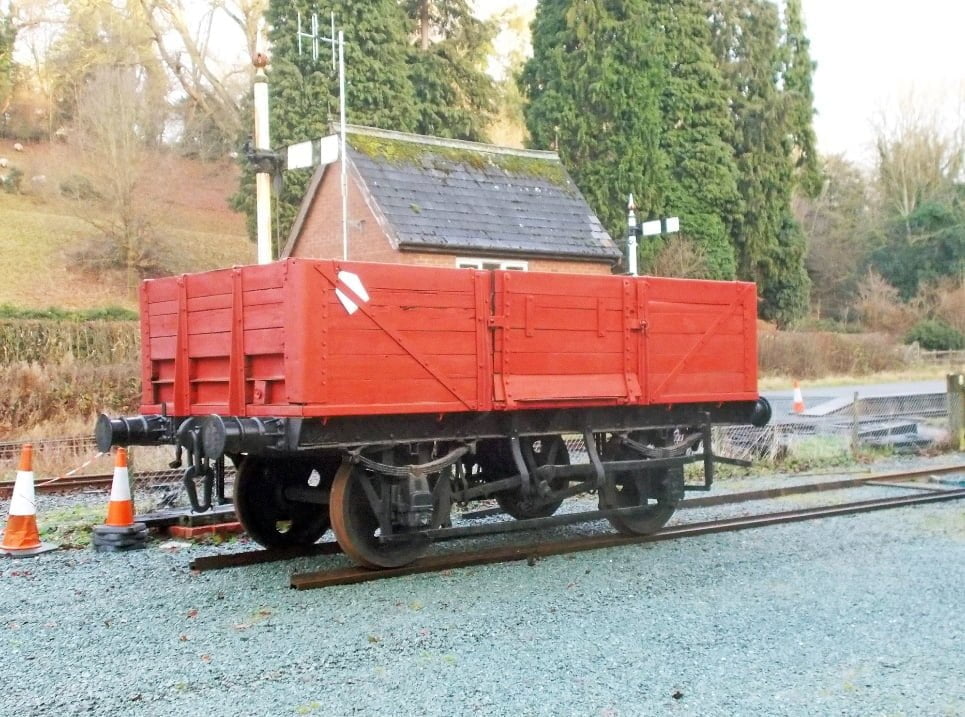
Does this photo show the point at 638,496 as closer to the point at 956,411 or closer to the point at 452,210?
the point at 956,411

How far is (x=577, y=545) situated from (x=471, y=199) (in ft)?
55.4

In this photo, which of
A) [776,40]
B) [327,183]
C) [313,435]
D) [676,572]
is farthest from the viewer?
[776,40]

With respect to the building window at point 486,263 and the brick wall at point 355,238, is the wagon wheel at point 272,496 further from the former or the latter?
the building window at point 486,263

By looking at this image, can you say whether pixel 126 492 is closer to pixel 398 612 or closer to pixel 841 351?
pixel 398 612

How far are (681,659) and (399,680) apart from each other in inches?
59.6

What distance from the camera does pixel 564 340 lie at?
8.14 meters

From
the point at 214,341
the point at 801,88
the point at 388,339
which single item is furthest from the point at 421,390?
the point at 801,88

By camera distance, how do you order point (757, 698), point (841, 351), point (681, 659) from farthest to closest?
1. point (841, 351)
2. point (681, 659)
3. point (757, 698)

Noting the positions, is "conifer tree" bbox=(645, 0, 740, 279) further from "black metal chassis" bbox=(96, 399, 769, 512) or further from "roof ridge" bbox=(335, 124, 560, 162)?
"black metal chassis" bbox=(96, 399, 769, 512)

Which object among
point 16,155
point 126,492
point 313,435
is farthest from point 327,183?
point 16,155

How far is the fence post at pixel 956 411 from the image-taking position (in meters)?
15.9

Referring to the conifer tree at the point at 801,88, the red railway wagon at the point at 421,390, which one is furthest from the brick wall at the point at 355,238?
the conifer tree at the point at 801,88

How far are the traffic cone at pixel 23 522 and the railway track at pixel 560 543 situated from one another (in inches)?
57.8

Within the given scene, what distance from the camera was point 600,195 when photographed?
37.1 metres
